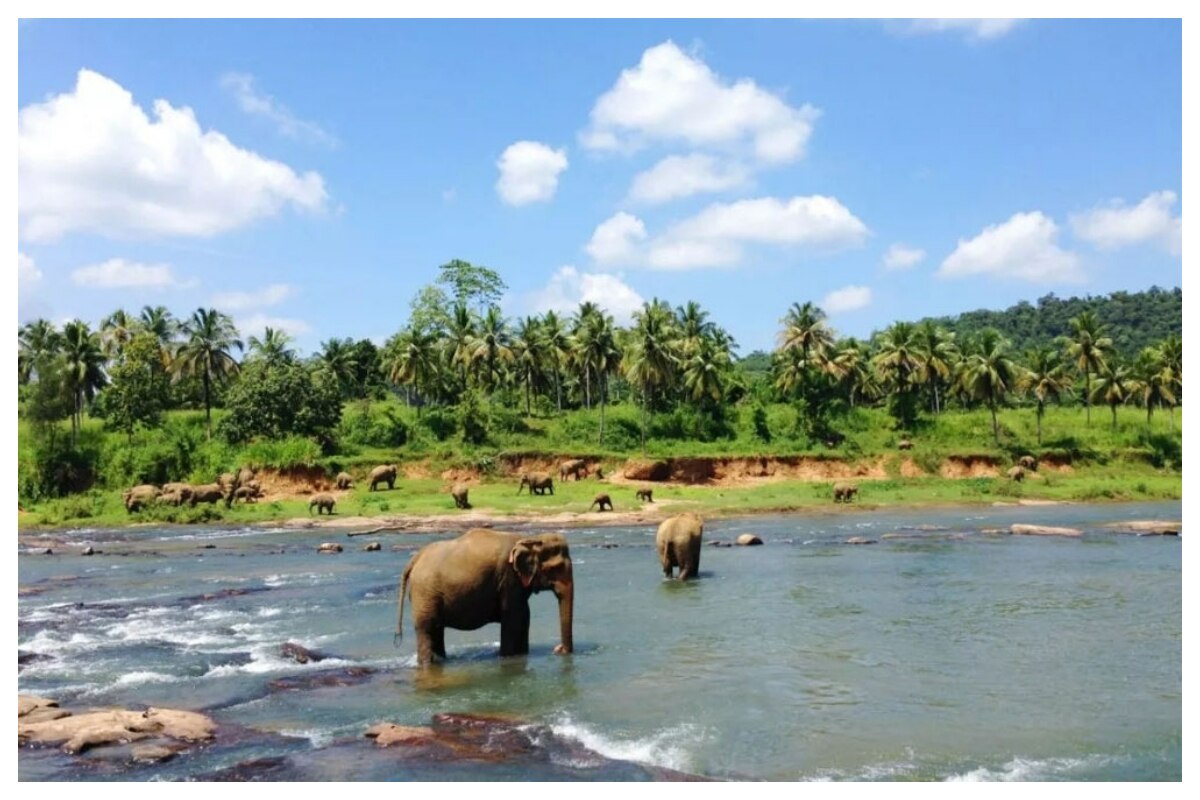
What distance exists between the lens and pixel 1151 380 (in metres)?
83.8

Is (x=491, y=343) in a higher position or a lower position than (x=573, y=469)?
higher

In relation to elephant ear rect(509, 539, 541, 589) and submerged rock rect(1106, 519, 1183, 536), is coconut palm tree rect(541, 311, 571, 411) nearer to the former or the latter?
submerged rock rect(1106, 519, 1183, 536)

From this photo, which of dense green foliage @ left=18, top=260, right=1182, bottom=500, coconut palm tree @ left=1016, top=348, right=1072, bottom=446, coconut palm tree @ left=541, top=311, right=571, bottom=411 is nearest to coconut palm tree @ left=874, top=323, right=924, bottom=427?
dense green foliage @ left=18, top=260, right=1182, bottom=500

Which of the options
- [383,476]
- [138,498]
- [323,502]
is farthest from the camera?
[383,476]

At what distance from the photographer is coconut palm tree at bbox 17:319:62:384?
248 ft

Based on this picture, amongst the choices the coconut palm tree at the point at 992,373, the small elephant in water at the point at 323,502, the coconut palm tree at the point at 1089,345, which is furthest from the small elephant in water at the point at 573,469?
the coconut palm tree at the point at 1089,345

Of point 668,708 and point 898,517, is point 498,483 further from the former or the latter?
point 668,708

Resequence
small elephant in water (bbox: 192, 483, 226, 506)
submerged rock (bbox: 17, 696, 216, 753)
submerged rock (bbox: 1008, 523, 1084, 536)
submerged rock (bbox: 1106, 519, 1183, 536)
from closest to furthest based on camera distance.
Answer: submerged rock (bbox: 17, 696, 216, 753) → submerged rock (bbox: 1106, 519, 1183, 536) → submerged rock (bbox: 1008, 523, 1084, 536) → small elephant in water (bbox: 192, 483, 226, 506)

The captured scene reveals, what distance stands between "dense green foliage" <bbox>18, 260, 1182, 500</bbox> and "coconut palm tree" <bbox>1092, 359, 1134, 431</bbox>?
0.72 feet

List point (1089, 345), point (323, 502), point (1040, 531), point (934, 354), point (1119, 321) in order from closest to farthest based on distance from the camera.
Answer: point (1040, 531) < point (323, 502) < point (1089, 345) < point (934, 354) < point (1119, 321)

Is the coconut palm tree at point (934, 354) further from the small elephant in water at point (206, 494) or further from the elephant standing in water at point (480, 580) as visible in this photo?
the elephant standing in water at point (480, 580)

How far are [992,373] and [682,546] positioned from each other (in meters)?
58.8

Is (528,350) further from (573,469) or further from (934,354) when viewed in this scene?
(934,354)

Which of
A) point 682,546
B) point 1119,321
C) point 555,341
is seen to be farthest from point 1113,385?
point 1119,321
